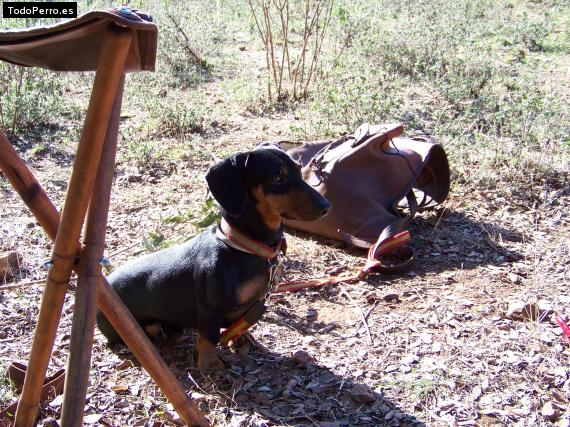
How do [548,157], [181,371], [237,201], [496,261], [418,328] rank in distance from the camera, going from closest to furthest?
[237,201], [181,371], [418,328], [496,261], [548,157]

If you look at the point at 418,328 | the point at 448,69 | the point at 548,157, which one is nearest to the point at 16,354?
the point at 418,328

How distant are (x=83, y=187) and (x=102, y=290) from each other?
1.26 ft

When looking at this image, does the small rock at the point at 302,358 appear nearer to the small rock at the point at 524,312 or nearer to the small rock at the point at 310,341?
the small rock at the point at 310,341

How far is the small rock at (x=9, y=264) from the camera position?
4070 mm

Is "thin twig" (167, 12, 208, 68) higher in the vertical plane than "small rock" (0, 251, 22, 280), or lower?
higher

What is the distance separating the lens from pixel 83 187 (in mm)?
1918

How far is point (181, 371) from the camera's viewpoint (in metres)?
3.24

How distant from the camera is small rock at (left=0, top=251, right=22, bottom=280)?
13.4ft

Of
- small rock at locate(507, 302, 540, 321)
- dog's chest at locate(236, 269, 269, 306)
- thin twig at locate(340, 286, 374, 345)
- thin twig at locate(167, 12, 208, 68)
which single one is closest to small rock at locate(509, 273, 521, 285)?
small rock at locate(507, 302, 540, 321)

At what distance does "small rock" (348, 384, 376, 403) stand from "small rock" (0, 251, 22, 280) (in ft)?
7.60

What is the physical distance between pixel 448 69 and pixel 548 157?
8.86 ft

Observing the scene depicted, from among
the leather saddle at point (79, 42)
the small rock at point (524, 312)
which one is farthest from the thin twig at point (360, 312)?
the leather saddle at point (79, 42)

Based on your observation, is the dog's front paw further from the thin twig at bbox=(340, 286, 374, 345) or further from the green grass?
the green grass

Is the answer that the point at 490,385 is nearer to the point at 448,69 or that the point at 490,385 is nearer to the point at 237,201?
the point at 237,201
